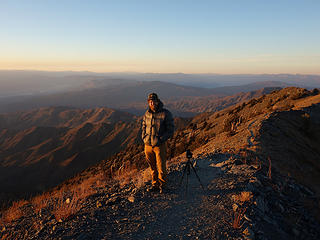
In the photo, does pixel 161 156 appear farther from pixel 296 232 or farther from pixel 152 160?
pixel 296 232

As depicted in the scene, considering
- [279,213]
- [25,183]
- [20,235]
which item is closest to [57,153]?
[25,183]

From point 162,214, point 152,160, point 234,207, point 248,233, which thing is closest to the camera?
point 248,233

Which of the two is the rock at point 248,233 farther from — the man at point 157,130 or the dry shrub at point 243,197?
the man at point 157,130

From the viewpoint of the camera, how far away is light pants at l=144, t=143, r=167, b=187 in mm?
4508

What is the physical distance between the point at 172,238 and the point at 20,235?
3.50 metres

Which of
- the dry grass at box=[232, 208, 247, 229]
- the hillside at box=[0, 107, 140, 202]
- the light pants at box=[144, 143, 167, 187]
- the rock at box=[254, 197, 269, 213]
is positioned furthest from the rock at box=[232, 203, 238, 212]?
the hillside at box=[0, 107, 140, 202]

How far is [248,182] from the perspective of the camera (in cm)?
467

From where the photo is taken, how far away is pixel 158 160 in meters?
4.56

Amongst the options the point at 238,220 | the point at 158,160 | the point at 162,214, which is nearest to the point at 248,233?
the point at 238,220

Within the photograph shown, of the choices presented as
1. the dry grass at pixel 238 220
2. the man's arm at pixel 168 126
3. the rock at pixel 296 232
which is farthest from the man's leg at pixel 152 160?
the rock at pixel 296 232

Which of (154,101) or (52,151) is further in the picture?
(52,151)

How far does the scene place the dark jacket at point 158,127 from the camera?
14.4 feet

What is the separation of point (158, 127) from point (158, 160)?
32.8 inches

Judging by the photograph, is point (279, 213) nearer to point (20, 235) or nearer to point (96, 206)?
point (96, 206)
